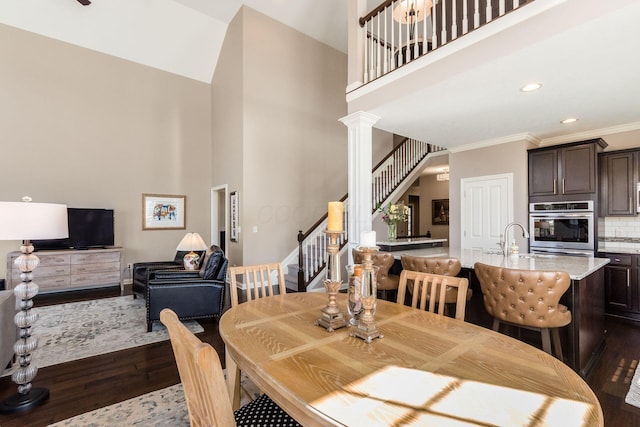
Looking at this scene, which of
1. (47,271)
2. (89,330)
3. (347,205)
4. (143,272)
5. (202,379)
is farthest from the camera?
(347,205)

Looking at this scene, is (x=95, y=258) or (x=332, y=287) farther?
(x=95, y=258)

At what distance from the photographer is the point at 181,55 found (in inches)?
264

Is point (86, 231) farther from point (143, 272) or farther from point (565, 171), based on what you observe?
point (565, 171)

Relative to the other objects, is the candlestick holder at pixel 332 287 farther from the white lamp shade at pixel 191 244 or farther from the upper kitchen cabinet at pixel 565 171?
the upper kitchen cabinet at pixel 565 171

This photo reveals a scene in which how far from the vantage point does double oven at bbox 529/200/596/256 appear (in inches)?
165

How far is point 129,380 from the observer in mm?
2502

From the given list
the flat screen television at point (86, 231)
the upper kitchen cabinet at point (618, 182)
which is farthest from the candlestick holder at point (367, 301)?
the flat screen television at point (86, 231)

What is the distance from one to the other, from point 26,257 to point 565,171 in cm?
612

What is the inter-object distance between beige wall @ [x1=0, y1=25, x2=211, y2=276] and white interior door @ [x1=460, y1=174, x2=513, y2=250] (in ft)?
18.3

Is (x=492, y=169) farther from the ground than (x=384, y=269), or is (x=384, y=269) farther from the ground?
(x=492, y=169)

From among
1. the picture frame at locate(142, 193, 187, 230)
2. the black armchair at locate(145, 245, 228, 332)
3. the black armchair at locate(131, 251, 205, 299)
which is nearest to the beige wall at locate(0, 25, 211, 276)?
the picture frame at locate(142, 193, 187, 230)

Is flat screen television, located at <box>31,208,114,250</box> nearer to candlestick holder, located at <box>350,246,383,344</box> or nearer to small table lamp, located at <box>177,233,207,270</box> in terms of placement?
small table lamp, located at <box>177,233,207,270</box>

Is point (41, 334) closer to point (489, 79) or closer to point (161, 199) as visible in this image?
point (161, 199)

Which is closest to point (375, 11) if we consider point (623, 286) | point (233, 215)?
point (233, 215)
